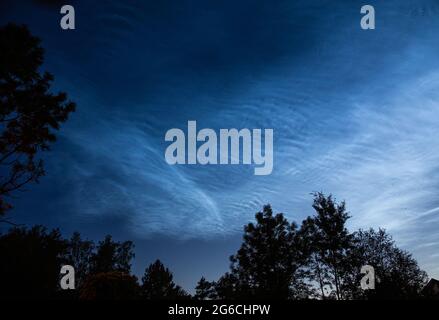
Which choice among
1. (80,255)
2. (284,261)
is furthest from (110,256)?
(284,261)

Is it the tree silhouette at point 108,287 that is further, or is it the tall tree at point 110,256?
the tall tree at point 110,256

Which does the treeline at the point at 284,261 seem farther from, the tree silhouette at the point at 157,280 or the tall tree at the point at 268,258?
the tree silhouette at the point at 157,280

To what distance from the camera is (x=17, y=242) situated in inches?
1363

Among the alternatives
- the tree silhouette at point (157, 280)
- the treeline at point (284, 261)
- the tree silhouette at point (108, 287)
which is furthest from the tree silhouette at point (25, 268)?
the tree silhouette at point (157, 280)

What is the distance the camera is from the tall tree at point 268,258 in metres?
39.1

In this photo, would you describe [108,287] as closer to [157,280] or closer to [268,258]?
[268,258]

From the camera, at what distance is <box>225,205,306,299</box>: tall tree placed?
39.1 metres

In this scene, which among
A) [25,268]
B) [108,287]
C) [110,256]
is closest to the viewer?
[108,287]

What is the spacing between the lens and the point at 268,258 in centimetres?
3938

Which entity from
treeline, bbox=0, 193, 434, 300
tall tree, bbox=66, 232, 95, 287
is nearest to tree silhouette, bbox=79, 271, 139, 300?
treeline, bbox=0, 193, 434, 300
